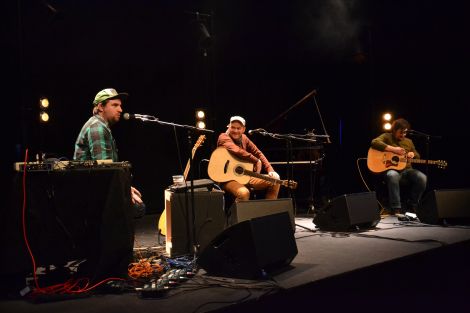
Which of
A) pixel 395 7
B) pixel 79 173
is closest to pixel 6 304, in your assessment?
pixel 79 173

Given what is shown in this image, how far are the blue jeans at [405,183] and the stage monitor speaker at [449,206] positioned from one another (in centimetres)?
97

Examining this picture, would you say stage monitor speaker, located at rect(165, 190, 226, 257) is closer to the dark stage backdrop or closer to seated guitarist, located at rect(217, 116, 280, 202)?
seated guitarist, located at rect(217, 116, 280, 202)

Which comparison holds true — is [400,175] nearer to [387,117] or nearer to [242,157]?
[387,117]

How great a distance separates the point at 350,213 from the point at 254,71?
14.7ft

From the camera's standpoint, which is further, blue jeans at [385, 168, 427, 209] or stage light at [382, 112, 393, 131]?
stage light at [382, 112, 393, 131]

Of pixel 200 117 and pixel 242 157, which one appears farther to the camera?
pixel 200 117

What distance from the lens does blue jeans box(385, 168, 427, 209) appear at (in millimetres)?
6656

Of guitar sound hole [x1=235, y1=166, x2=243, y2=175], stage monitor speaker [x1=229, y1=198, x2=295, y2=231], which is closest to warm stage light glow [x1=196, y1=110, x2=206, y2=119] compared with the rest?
guitar sound hole [x1=235, y1=166, x2=243, y2=175]

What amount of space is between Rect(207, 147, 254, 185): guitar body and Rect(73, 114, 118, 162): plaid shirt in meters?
2.10

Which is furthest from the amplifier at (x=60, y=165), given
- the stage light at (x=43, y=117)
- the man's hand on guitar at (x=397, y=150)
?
the man's hand on guitar at (x=397, y=150)

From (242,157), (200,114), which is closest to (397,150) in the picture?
(242,157)

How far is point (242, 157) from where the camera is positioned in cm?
592

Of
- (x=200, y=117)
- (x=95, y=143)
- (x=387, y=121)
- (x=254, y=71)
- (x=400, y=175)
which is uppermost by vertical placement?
(x=254, y=71)

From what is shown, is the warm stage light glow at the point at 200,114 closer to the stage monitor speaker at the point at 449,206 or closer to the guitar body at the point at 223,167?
the guitar body at the point at 223,167
